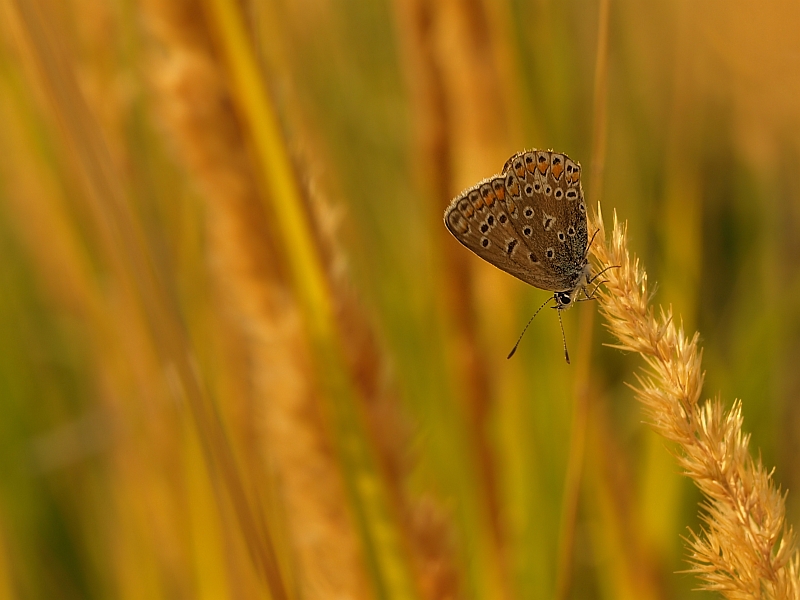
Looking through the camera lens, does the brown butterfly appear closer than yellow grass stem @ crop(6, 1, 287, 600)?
No

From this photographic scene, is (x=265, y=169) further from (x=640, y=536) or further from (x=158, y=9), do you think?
(x=640, y=536)

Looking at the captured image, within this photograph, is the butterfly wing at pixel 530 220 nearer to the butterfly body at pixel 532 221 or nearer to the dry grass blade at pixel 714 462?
the butterfly body at pixel 532 221

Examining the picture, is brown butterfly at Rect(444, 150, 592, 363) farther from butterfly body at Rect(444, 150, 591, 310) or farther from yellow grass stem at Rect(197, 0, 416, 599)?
yellow grass stem at Rect(197, 0, 416, 599)

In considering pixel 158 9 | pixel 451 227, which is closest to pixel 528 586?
pixel 451 227

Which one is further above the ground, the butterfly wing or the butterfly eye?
the butterfly wing

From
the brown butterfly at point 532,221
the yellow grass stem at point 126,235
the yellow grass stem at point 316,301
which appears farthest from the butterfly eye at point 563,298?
the yellow grass stem at point 126,235

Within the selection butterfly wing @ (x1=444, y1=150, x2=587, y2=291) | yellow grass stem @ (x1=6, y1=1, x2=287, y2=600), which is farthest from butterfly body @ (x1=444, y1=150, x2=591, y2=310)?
yellow grass stem @ (x1=6, y1=1, x2=287, y2=600)

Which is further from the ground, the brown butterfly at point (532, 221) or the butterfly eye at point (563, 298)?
the brown butterfly at point (532, 221)
